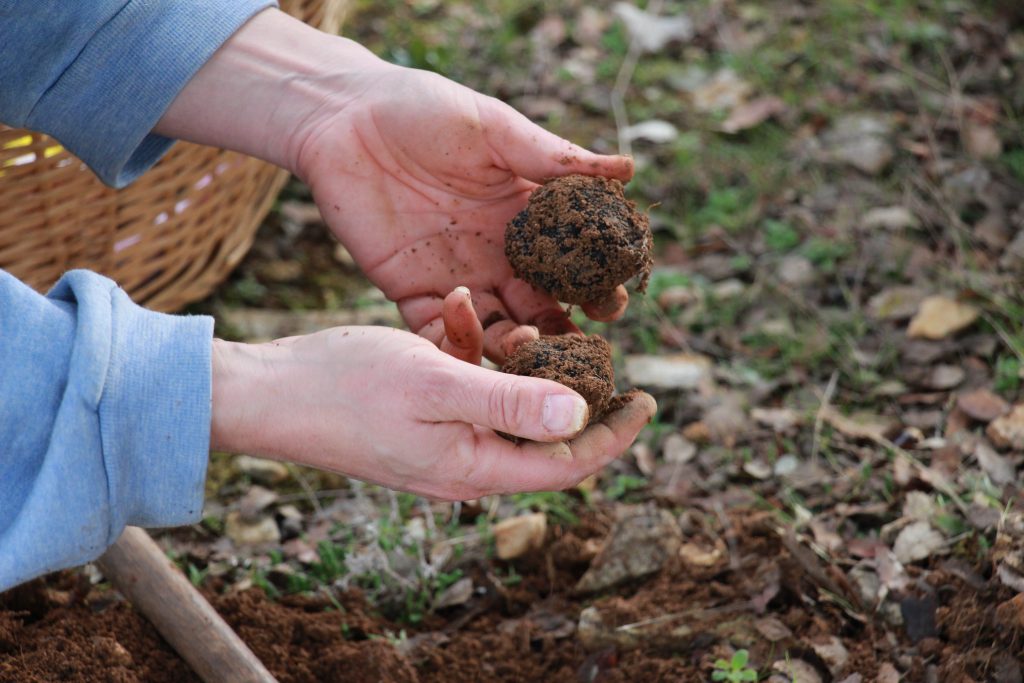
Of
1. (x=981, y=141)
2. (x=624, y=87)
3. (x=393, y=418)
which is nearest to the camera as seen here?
(x=393, y=418)

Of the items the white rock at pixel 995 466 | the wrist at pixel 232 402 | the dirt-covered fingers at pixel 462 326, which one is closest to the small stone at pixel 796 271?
the white rock at pixel 995 466

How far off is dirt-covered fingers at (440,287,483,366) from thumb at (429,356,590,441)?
0.18 m

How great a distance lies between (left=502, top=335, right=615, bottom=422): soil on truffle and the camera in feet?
5.73

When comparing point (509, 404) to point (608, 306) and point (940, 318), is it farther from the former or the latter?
point (940, 318)

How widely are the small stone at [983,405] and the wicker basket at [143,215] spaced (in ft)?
6.35

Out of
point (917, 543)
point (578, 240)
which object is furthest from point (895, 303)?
point (578, 240)

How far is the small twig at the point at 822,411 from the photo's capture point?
2.37 meters

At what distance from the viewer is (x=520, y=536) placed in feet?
7.25

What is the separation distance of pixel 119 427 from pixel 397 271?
736mm

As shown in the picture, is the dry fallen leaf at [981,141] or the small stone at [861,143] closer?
the dry fallen leaf at [981,141]

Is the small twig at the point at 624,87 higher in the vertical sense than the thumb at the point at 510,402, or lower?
lower

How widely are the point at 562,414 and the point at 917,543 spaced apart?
0.87m

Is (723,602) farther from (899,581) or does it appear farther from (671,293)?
(671,293)

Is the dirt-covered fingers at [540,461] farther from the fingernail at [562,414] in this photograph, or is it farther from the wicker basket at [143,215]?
the wicker basket at [143,215]
